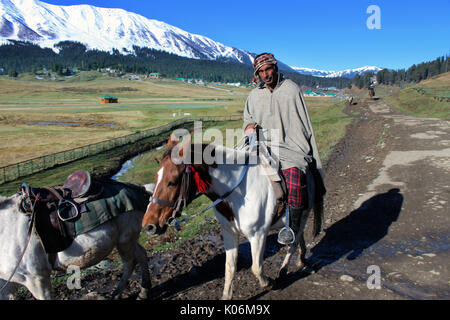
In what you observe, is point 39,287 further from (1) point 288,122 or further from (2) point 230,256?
(1) point 288,122

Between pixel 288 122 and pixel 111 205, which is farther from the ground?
pixel 288 122

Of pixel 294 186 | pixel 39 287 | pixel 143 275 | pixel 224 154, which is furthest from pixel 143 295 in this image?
pixel 294 186

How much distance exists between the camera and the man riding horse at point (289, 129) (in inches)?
189

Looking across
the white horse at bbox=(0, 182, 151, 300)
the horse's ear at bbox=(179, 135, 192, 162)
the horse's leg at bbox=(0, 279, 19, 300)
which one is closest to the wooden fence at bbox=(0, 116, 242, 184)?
the horse's leg at bbox=(0, 279, 19, 300)

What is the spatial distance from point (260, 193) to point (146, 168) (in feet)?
61.9

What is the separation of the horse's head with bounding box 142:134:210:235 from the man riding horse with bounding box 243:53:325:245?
163 centimetres

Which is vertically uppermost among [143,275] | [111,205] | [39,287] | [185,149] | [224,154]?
[185,149]

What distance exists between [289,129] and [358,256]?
121 inches

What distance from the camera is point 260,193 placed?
440 cm

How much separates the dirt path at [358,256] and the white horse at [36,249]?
40.0 inches

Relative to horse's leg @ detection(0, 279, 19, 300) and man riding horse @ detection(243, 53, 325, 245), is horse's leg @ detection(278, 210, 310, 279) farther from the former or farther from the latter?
horse's leg @ detection(0, 279, 19, 300)

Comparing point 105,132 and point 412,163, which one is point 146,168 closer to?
point 412,163

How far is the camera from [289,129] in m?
5.02
